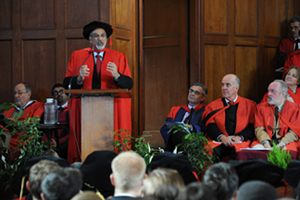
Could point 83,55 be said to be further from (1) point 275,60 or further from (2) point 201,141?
(1) point 275,60

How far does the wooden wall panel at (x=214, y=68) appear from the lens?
7.13m

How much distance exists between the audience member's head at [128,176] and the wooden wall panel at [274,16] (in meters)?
5.98

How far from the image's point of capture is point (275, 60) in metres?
7.61

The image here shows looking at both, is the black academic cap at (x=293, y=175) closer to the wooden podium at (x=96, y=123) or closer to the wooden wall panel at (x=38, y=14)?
the wooden podium at (x=96, y=123)

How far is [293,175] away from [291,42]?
4.96m

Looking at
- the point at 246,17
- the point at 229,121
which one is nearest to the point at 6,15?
the point at 229,121

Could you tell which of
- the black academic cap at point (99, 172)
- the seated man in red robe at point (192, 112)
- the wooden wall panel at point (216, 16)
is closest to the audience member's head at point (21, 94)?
the seated man in red robe at point (192, 112)

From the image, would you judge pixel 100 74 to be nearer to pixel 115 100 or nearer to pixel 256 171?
pixel 115 100

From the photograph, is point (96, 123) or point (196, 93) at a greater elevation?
point (196, 93)

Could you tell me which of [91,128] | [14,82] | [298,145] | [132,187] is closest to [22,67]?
[14,82]

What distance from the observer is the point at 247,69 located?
7.43 metres

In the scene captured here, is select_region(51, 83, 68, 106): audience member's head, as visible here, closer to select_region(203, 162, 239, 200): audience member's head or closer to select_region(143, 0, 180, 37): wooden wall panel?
select_region(143, 0, 180, 37): wooden wall panel

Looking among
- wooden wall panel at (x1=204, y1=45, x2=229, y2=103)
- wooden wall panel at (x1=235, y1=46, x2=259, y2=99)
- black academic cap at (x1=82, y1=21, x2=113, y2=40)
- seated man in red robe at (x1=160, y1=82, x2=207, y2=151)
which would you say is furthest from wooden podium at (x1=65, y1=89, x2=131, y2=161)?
wooden wall panel at (x1=235, y1=46, x2=259, y2=99)

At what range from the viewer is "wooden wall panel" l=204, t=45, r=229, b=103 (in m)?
7.13
